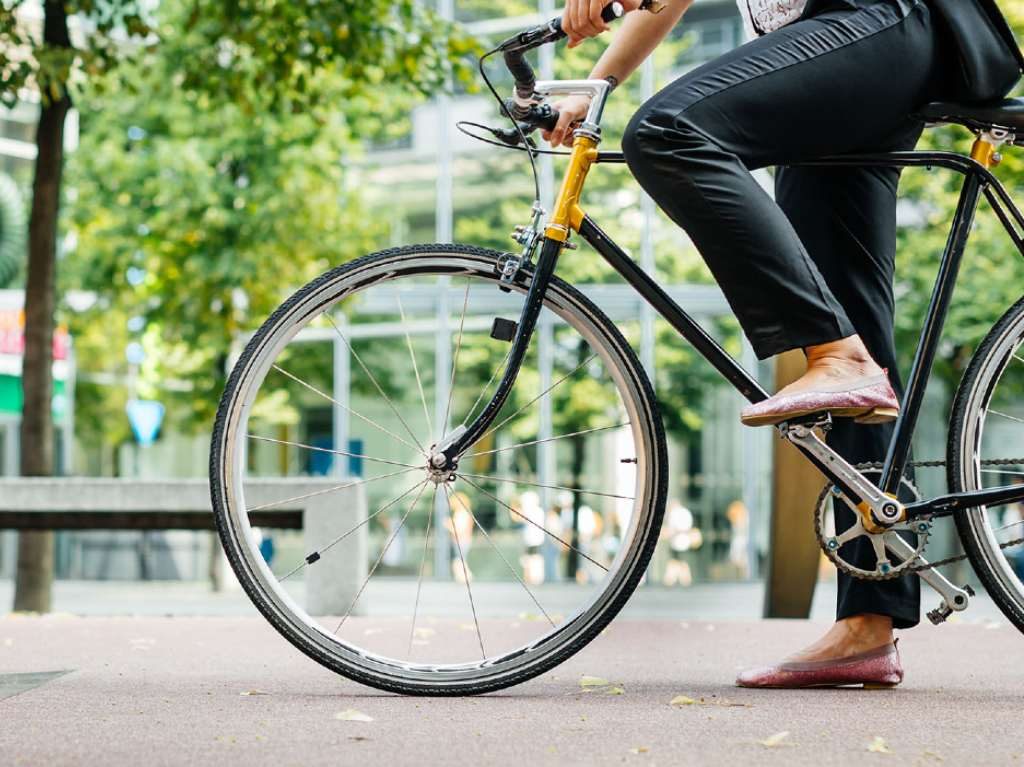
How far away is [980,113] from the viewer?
306cm

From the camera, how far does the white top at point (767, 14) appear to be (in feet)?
10.1

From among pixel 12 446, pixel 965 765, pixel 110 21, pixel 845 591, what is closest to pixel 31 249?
pixel 110 21

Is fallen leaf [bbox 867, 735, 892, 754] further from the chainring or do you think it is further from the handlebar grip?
the handlebar grip

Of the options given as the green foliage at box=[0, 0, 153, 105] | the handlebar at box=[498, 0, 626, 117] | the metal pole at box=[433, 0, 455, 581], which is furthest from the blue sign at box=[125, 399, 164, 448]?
the handlebar at box=[498, 0, 626, 117]

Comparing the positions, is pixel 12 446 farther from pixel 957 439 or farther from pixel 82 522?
pixel 957 439

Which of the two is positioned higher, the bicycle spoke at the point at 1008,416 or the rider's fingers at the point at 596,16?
the rider's fingers at the point at 596,16

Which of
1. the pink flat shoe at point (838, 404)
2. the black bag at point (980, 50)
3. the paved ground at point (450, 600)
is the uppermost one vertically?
the black bag at point (980, 50)

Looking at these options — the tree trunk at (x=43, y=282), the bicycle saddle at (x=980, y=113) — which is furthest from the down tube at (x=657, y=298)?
the tree trunk at (x=43, y=282)

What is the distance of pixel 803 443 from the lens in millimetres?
2990

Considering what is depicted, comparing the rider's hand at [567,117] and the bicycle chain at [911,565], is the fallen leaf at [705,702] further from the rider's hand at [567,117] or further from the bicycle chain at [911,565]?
the rider's hand at [567,117]

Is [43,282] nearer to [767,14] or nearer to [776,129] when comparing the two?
[767,14]

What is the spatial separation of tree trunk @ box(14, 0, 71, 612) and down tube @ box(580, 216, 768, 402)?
6.51m

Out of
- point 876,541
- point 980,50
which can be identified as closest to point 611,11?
point 980,50

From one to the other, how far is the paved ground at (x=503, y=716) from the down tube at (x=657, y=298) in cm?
72
